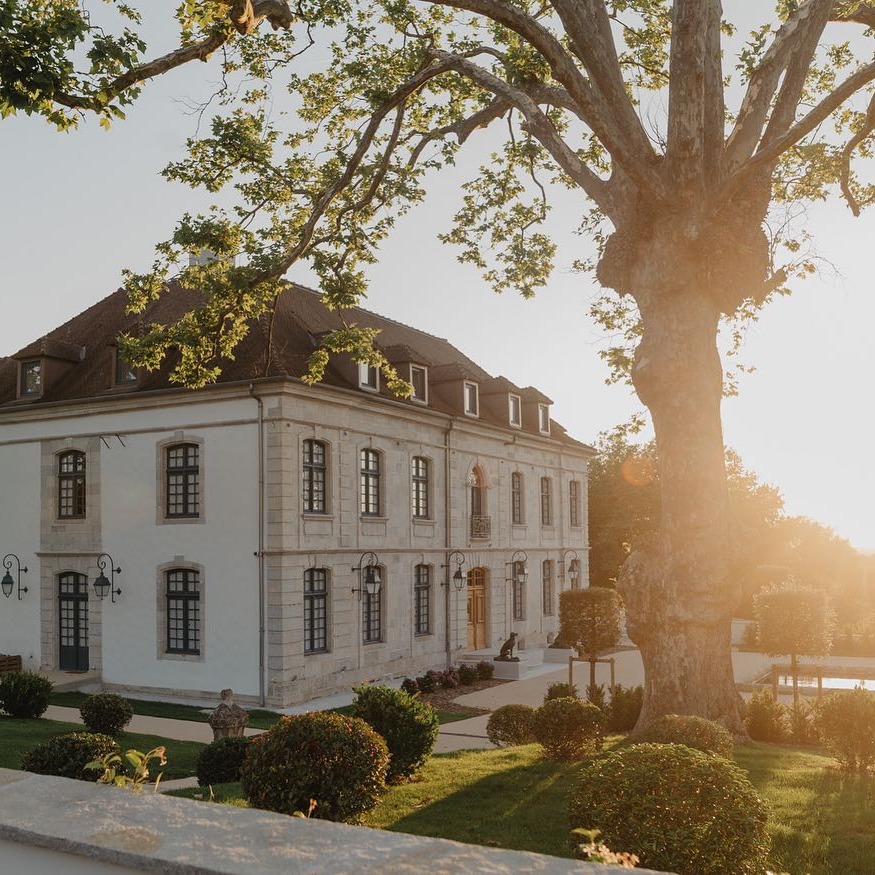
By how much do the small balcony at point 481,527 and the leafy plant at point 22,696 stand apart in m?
16.6

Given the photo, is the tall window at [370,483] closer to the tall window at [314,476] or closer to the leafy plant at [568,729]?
the tall window at [314,476]

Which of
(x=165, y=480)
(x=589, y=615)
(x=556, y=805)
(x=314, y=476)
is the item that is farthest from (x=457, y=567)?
(x=556, y=805)

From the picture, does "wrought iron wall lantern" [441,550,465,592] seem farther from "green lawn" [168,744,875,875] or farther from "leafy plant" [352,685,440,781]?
"leafy plant" [352,685,440,781]

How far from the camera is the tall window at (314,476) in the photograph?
84.2ft

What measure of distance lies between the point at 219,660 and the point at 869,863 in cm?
1964

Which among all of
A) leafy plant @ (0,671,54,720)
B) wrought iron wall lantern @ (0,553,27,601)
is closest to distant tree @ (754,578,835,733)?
leafy plant @ (0,671,54,720)

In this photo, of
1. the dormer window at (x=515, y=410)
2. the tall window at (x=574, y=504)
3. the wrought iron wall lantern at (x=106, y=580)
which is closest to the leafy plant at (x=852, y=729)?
the wrought iron wall lantern at (x=106, y=580)

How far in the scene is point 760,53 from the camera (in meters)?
14.4

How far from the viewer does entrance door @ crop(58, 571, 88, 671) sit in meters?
27.6

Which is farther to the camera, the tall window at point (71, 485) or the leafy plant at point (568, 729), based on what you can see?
the tall window at point (71, 485)

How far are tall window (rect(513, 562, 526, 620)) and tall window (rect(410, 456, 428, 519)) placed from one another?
704 centimetres

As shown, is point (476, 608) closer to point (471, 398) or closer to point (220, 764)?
point (471, 398)

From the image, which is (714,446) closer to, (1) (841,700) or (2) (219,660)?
(1) (841,700)

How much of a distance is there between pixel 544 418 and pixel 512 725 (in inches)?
993
